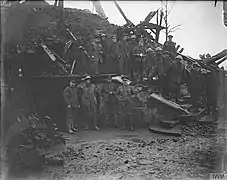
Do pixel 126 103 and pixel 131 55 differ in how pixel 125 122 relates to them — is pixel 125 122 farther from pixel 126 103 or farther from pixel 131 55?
pixel 131 55

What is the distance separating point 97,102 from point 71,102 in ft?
0.86

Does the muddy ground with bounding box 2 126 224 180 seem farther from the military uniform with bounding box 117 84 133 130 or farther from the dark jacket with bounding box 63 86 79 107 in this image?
the dark jacket with bounding box 63 86 79 107

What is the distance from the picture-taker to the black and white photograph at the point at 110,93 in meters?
3.50

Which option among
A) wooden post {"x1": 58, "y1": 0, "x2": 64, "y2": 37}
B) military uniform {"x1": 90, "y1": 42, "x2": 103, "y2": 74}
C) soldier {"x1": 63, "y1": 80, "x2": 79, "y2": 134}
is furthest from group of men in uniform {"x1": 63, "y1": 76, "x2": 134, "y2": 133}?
wooden post {"x1": 58, "y1": 0, "x2": 64, "y2": 37}

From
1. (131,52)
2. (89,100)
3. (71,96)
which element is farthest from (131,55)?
(71,96)

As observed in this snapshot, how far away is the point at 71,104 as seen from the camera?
12.0 feet

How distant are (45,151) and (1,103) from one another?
24.4 inches

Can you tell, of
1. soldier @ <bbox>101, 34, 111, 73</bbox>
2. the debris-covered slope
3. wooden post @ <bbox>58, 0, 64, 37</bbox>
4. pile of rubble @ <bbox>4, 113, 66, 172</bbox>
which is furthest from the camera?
soldier @ <bbox>101, 34, 111, 73</bbox>

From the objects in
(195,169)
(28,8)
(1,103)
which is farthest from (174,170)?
(28,8)

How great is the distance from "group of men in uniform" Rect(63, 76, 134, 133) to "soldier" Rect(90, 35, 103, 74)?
4.5 inches

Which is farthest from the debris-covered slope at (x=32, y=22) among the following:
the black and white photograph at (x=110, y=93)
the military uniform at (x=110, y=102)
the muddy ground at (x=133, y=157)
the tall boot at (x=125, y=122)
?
the muddy ground at (x=133, y=157)

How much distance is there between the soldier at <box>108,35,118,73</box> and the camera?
3.78 m

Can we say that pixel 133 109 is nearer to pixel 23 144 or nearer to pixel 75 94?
pixel 75 94

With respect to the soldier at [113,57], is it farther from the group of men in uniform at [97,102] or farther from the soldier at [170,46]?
the soldier at [170,46]
